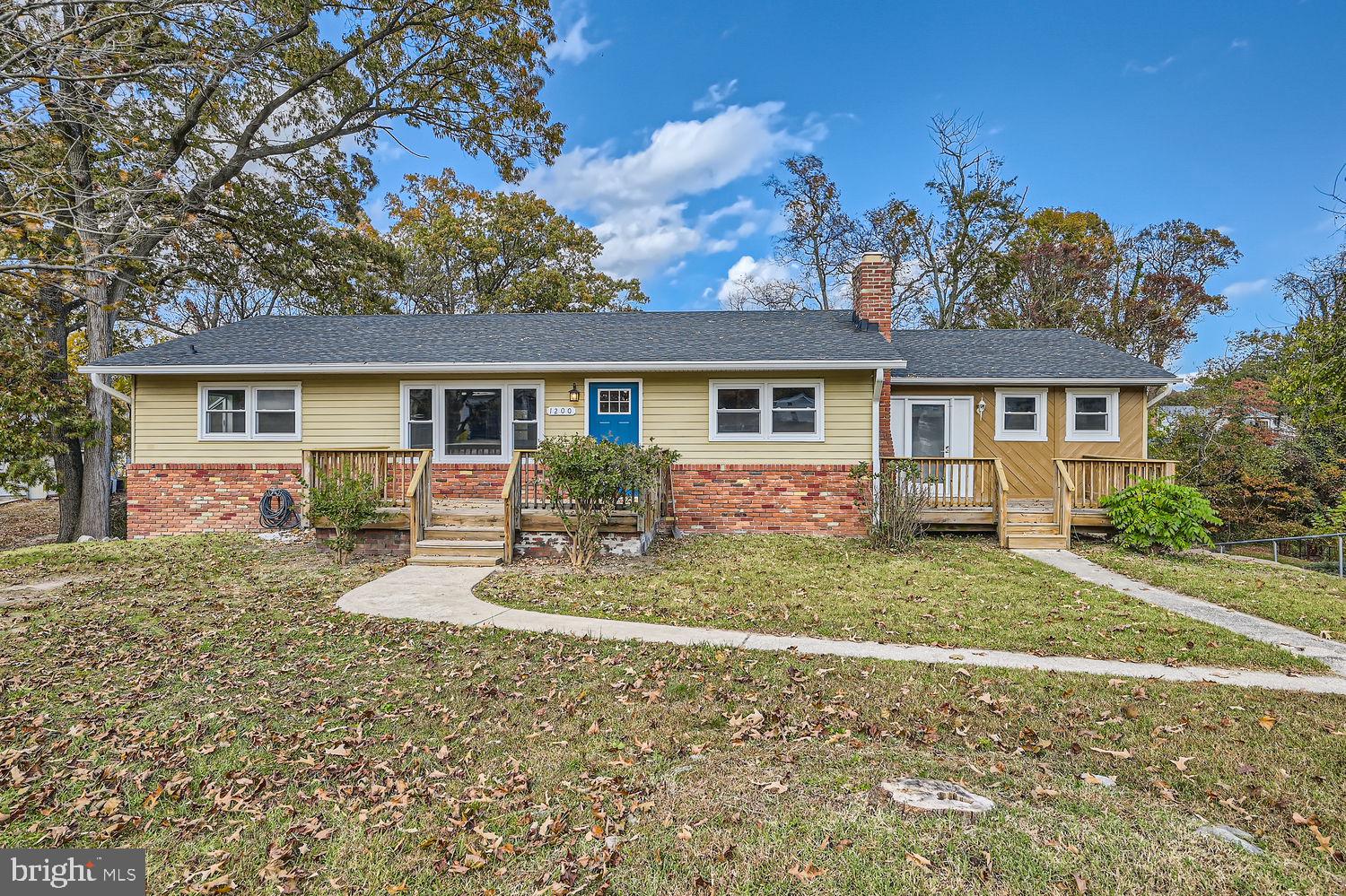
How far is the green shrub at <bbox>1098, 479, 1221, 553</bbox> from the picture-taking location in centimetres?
935

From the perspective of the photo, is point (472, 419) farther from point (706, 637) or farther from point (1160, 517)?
point (1160, 517)

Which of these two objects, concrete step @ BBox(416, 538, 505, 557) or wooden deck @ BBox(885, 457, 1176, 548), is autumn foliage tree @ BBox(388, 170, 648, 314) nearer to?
concrete step @ BBox(416, 538, 505, 557)

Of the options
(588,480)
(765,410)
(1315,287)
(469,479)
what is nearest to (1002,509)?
(765,410)

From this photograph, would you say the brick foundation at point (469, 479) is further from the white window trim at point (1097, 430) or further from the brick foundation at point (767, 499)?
the white window trim at point (1097, 430)

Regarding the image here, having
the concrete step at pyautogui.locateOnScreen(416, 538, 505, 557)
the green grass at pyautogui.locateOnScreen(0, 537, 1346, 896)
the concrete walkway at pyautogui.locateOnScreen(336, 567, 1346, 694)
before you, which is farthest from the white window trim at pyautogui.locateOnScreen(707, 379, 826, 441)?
the green grass at pyautogui.locateOnScreen(0, 537, 1346, 896)

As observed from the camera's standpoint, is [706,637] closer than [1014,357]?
Yes

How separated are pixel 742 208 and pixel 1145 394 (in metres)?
16.9

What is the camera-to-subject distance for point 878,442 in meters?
11.0

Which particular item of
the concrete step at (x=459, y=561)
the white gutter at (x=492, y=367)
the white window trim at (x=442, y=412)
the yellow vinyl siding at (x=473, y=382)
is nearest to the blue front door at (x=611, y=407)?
the yellow vinyl siding at (x=473, y=382)

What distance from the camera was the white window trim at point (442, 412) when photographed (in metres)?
11.1

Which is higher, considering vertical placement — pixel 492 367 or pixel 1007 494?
pixel 492 367

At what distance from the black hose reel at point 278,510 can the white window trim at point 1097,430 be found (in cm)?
1527

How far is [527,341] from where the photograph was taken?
39.2ft

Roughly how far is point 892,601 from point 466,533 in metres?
6.18
